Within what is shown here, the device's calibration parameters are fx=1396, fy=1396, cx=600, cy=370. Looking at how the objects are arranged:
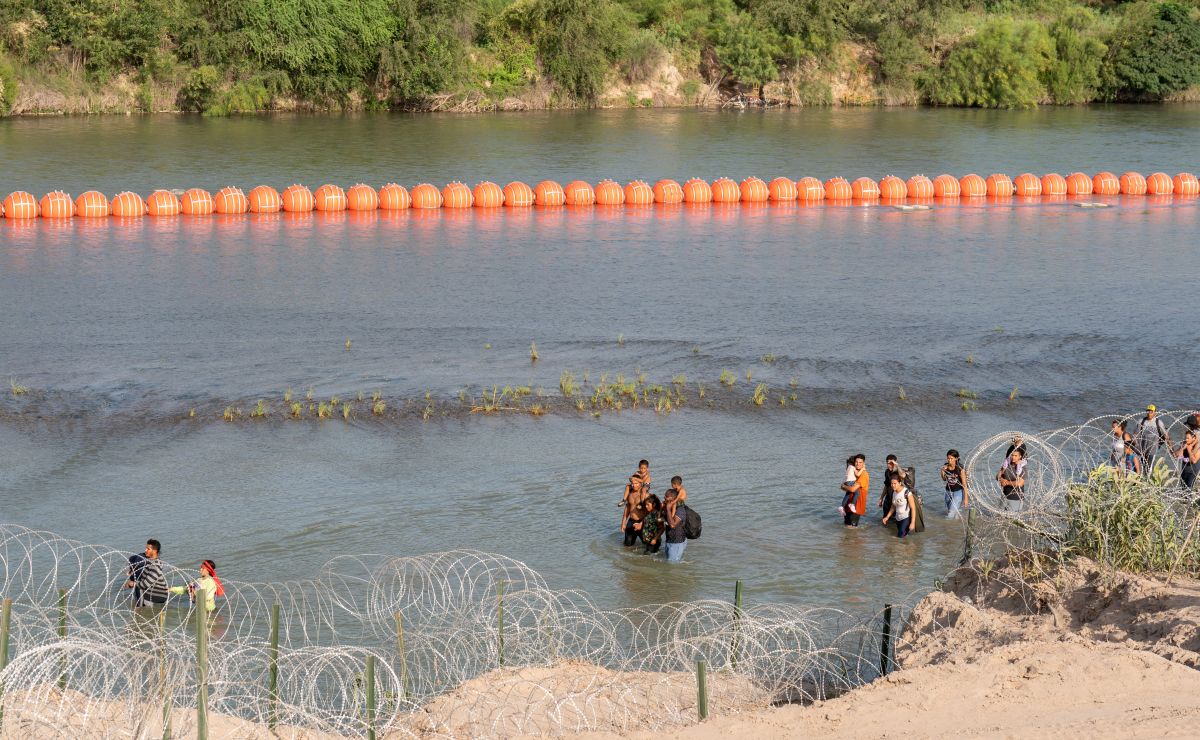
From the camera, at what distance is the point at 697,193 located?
157 ft

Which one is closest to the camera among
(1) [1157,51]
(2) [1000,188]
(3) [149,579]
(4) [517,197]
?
(3) [149,579]

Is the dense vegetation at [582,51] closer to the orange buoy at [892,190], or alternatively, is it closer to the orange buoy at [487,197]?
the orange buoy at [487,197]

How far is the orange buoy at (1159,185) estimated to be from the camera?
168 feet

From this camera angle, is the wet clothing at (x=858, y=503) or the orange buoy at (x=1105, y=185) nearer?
the wet clothing at (x=858, y=503)

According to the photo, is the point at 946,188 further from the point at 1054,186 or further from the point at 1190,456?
the point at 1190,456

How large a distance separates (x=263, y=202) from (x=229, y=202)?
1.05 metres

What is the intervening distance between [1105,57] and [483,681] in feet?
274

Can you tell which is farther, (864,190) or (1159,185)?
(1159,185)

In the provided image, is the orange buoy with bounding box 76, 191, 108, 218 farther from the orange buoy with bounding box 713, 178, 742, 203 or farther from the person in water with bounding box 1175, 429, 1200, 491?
the person in water with bounding box 1175, 429, 1200, 491

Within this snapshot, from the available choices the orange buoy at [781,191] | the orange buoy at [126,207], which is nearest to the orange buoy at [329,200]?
the orange buoy at [126,207]

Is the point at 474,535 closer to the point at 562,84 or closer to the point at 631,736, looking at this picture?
the point at 631,736

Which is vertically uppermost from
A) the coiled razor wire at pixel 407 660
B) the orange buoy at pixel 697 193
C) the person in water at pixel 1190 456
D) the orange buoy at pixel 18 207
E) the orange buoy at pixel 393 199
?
the orange buoy at pixel 697 193

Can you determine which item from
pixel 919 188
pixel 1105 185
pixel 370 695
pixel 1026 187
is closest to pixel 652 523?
pixel 370 695

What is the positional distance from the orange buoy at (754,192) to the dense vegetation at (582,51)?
34305 millimetres
